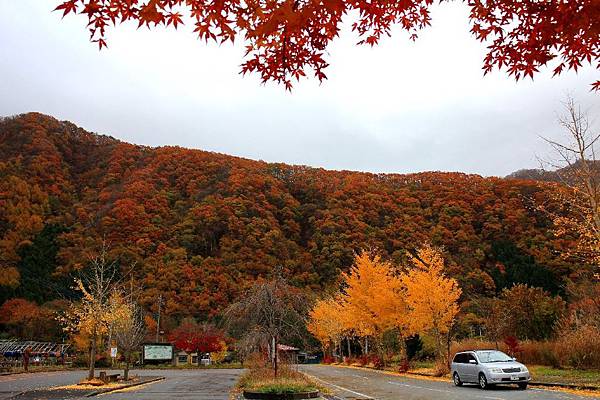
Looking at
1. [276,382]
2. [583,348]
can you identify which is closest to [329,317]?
[583,348]

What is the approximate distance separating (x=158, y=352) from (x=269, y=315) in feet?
111

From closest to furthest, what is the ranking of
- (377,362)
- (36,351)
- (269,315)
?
(269,315) < (377,362) < (36,351)

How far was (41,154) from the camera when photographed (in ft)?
263

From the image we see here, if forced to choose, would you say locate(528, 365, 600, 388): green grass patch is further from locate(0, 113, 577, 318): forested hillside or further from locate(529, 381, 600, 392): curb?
locate(0, 113, 577, 318): forested hillside

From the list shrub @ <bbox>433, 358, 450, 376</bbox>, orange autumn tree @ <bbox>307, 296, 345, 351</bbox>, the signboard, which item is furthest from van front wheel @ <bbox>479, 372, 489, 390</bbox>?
the signboard

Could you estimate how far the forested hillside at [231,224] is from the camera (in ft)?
183

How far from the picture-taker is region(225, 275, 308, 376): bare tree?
66.9 feet

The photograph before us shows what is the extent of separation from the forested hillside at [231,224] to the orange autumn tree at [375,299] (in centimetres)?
1813

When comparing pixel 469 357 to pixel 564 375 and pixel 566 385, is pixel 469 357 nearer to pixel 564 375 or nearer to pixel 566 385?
pixel 566 385

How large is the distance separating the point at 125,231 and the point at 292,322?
4746 cm

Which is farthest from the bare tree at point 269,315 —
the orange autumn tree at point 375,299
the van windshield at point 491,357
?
the orange autumn tree at point 375,299

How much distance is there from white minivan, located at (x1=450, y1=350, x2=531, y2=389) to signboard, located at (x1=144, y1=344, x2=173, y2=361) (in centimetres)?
3643

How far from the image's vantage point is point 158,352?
49781mm

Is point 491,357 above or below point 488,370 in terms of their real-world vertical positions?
above
